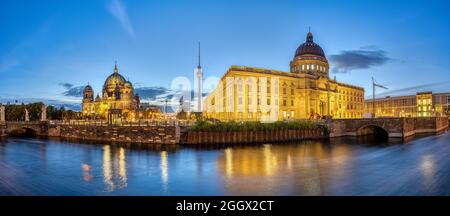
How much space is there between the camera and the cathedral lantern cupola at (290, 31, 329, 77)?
109625 mm

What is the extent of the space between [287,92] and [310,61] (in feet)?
76.8

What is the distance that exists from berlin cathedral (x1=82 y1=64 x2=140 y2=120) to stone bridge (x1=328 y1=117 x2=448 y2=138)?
105m

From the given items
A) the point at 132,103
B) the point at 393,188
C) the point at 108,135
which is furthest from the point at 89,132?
the point at 132,103

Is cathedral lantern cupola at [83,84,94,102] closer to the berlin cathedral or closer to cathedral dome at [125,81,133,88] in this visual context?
the berlin cathedral

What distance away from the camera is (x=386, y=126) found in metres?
64.1

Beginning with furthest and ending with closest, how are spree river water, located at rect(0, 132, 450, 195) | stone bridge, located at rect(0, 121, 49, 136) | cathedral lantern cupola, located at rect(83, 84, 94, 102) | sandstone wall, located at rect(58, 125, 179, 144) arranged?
cathedral lantern cupola, located at rect(83, 84, 94, 102), stone bridge, located at rect(0, 121, 49, 136), sandstone wall, located at rect(58, 125, 179, 144), spree river water, located at rect(0, 132, 450, 195)

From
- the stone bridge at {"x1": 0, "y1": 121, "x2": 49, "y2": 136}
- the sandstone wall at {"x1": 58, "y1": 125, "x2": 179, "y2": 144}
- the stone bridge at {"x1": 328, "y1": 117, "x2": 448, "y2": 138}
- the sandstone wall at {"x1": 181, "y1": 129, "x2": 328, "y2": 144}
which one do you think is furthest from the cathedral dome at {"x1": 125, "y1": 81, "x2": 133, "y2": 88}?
the sandstone wall at {"x1": 181, "y1": 129, "x2": 328, "y2": 144}

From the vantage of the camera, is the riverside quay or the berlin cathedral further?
the berlin cathedral

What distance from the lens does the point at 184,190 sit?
20656 millimetres

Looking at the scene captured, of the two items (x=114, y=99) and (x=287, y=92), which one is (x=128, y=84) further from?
(x=287, y=92)

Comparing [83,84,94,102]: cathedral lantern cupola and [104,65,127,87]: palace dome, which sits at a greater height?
[104,65,127,87]: palace dome

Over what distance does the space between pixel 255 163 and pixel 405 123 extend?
48.4 m

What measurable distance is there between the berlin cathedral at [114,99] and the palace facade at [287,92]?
248 feet
